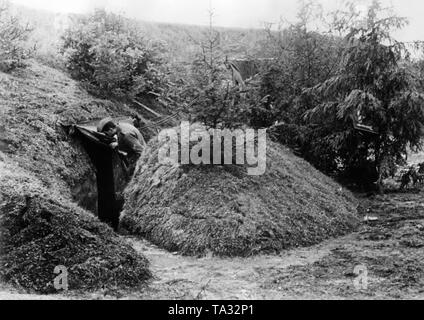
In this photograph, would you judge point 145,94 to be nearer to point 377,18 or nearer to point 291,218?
point 377,18

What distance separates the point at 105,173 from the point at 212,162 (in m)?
2.00

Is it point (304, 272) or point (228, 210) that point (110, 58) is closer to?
point (228, 210)

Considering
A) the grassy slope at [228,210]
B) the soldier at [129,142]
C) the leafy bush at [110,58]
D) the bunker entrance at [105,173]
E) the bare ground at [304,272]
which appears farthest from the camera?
the leafy bush at [110,58]

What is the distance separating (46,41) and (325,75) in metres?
6.79

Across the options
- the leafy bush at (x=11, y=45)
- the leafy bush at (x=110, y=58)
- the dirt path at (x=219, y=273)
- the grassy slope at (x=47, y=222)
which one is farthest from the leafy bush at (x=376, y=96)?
the leafy bush at (x=11, y=45)

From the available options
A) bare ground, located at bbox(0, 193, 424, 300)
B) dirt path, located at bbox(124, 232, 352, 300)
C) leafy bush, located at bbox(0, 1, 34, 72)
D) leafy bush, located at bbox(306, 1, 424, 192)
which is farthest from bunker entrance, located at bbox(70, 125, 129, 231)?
leafy bush, located at bbox(306, 1, 424, 192)

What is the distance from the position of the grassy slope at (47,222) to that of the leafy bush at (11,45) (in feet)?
5.39

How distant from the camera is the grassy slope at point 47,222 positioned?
188 inches

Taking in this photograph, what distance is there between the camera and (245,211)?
655cm

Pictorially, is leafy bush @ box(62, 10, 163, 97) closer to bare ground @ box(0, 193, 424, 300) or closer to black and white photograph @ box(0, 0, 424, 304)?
black and white photograph @ box(0, 0, 424, 304)

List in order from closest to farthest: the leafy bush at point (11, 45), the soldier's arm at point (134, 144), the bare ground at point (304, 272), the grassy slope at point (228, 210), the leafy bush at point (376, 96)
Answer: the bare ground at point (304, 272)
the grassy slope at point (228, 210)
the soldier's arm at point (134, 144)
the leafy bush at point (376, 96)
the leafy bush at point (11, 45)

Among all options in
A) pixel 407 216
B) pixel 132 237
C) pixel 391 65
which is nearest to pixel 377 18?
pixel 391 65

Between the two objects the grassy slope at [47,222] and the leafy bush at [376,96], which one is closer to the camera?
the grassy slope at [47,222]

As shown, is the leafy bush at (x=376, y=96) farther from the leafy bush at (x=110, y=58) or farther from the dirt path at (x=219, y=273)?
the leafy bush at (x=110, y=58)
